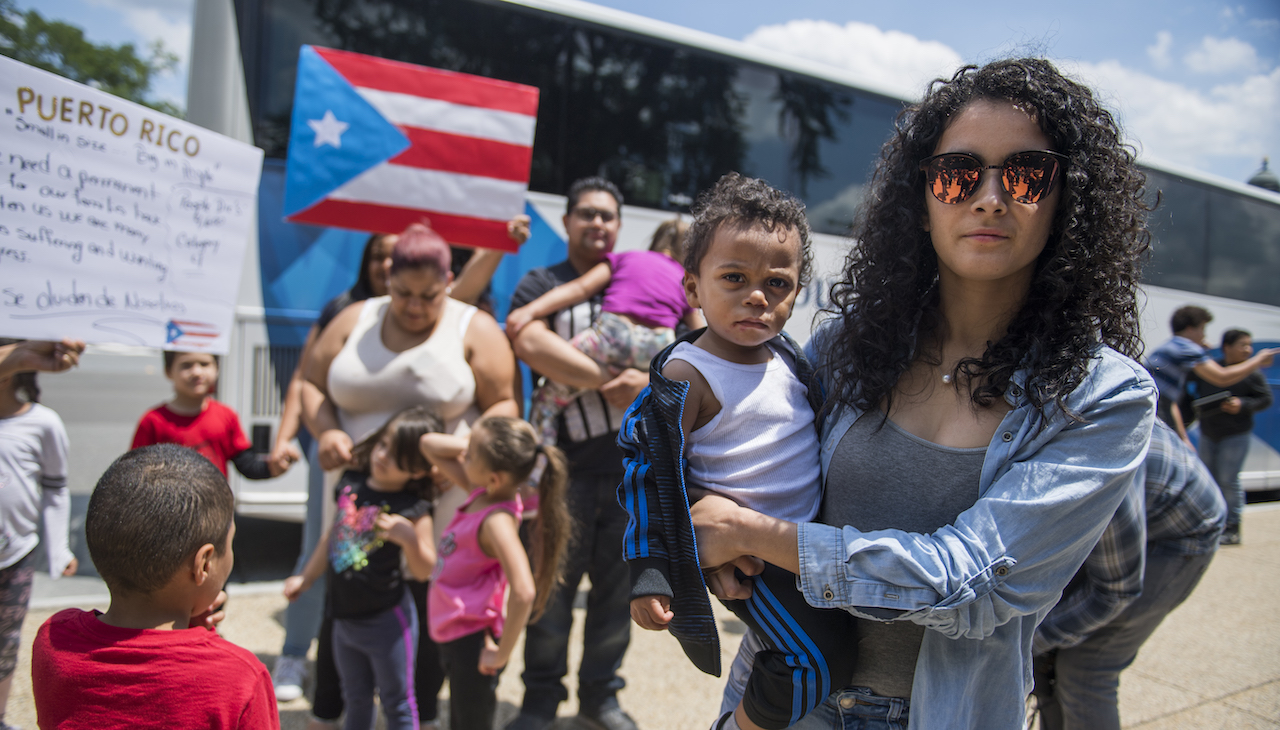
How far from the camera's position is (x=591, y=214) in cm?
339

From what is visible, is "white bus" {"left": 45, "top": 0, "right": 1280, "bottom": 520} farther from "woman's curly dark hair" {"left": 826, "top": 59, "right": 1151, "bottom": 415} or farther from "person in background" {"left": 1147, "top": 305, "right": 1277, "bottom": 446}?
"woman's curly dark hair" {"left": 826, "top": 59, "right": 1151, "bottom": 415}

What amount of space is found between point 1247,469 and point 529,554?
11.1 m

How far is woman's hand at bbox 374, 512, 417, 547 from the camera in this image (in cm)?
262

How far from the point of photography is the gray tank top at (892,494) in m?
1.32

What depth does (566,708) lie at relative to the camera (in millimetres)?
3547

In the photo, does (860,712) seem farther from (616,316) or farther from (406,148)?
(406,148)

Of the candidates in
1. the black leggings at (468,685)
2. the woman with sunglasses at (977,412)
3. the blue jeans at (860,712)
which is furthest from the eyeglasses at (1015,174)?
the black leggings at (468,685)

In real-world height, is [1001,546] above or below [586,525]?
above

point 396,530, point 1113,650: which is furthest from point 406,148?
point 1113,650

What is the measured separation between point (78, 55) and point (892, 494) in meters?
26.3

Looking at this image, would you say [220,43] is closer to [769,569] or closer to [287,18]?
[287,18]

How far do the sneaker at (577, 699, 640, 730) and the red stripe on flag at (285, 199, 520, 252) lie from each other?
2080 mm

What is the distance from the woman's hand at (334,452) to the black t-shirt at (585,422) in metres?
0.85

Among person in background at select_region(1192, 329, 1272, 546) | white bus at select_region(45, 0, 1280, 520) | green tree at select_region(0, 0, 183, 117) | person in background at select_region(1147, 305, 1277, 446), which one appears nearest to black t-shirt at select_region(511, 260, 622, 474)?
white bus at select_region(45, 0, 1280, 520)
